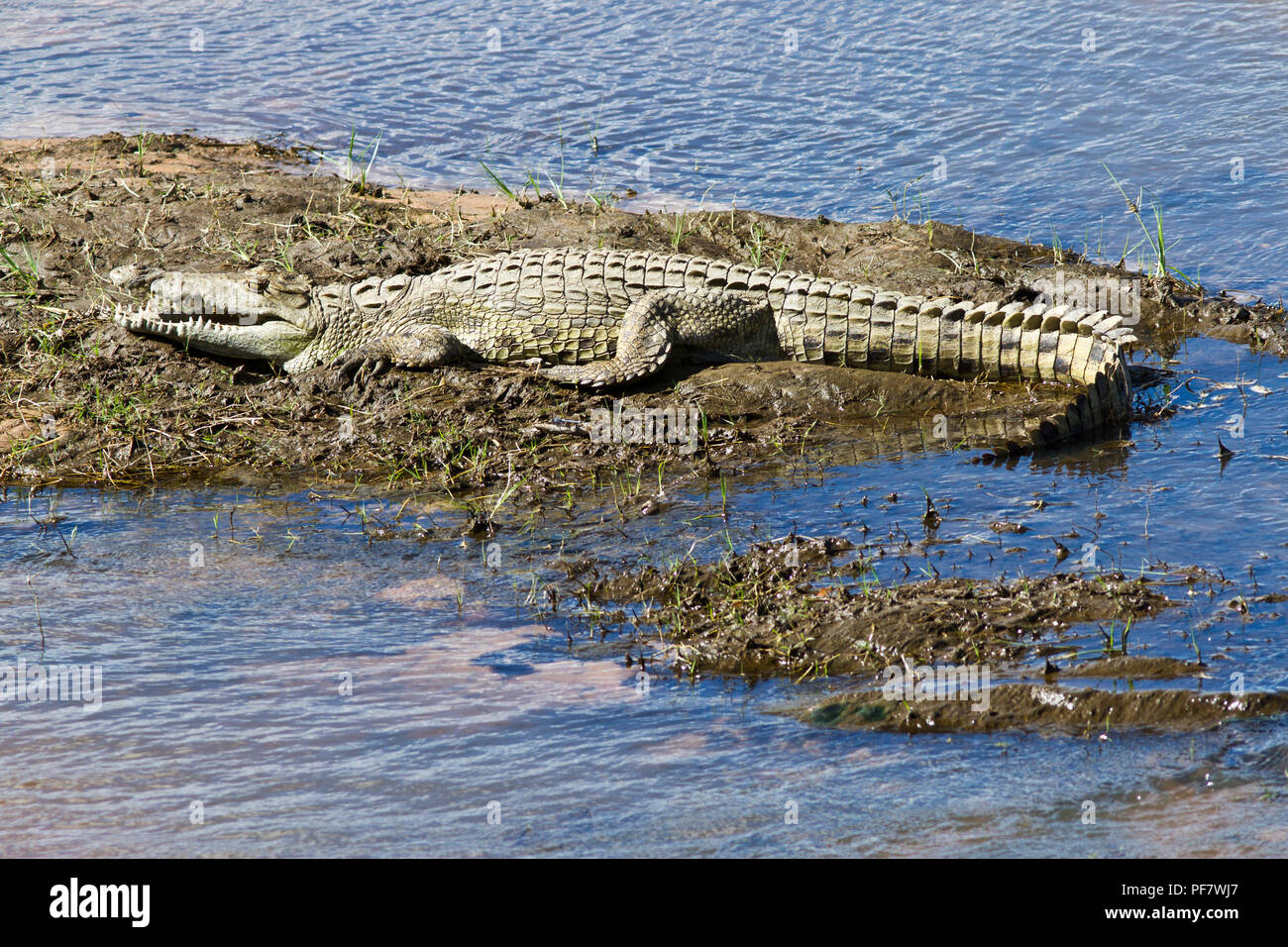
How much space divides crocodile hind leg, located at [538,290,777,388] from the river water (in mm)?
1179

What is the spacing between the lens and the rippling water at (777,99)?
377 inches

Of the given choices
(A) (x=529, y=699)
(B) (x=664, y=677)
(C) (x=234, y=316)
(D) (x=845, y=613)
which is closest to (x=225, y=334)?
(C) (x=234, y=316)

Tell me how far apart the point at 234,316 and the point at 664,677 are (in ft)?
13.4

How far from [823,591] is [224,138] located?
354 inches

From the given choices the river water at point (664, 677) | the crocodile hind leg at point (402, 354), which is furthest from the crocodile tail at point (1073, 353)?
the crocodile hind leg at point (402, 354)

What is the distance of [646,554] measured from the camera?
16.9ft

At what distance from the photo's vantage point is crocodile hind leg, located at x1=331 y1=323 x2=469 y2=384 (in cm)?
699

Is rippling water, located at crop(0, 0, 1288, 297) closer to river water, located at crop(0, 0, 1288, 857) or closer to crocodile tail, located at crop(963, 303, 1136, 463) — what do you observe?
river water, located at crop(0, 0, 1288, 857)

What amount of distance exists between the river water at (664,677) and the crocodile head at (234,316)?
1.36m

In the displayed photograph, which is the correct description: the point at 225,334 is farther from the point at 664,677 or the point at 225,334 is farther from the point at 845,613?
the point at 845,613

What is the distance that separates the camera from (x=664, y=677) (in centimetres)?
427

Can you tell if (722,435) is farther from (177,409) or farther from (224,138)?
(224,138)

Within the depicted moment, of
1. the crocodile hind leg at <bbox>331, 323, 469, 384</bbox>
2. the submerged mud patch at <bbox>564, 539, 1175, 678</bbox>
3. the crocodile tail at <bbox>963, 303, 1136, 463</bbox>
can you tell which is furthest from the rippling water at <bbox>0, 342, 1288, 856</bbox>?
the crocodile hind leg at <bbox>331, 323, 469, 384</bbox>
